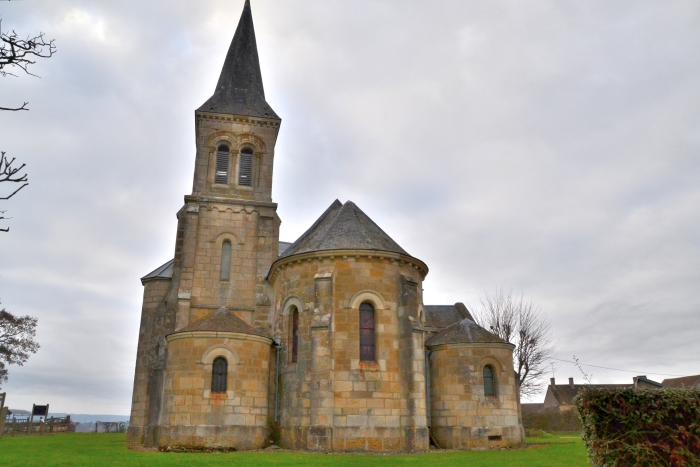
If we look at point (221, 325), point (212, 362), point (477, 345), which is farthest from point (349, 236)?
point (212, 362)

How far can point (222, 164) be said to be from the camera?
2897 cm

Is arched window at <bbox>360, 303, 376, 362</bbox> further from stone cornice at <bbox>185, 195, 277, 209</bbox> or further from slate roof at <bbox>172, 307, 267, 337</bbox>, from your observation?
stone cornice at <bbox>185, 195, 277, 209</bbox>

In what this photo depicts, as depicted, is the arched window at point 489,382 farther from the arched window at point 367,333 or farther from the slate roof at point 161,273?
the slate roof at point 161,273

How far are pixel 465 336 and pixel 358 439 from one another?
7.08 metres

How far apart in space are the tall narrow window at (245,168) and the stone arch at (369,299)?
11062 millimetres

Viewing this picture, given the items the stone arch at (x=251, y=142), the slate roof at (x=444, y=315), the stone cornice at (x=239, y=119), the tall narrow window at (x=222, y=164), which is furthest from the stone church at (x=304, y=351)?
the slate roof at (x=444, y=315)

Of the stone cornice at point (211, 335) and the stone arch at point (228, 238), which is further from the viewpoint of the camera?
the stone arch at point (228, 238)

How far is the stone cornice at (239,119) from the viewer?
1142 inches

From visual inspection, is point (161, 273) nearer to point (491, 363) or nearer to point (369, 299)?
point (369, 299)

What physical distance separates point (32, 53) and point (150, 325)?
2123 cm

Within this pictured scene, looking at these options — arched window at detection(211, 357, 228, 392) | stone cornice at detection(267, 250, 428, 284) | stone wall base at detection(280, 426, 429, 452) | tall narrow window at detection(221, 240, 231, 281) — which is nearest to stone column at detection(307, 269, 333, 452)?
stone wall base at detection(280, 426, 429, 452)

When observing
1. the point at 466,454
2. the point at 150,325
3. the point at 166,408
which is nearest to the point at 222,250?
the point at 150,325

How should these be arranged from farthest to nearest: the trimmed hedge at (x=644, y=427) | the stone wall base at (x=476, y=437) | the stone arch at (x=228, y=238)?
1. the stone arch at (x=228, y=238)
2. the stone wall base at (x=476, y=437)
3. the trimmed hedge at (x=644, y=427)

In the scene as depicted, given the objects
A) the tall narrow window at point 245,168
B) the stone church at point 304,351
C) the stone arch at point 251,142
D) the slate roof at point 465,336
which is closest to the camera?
the stone church at point 304,351
